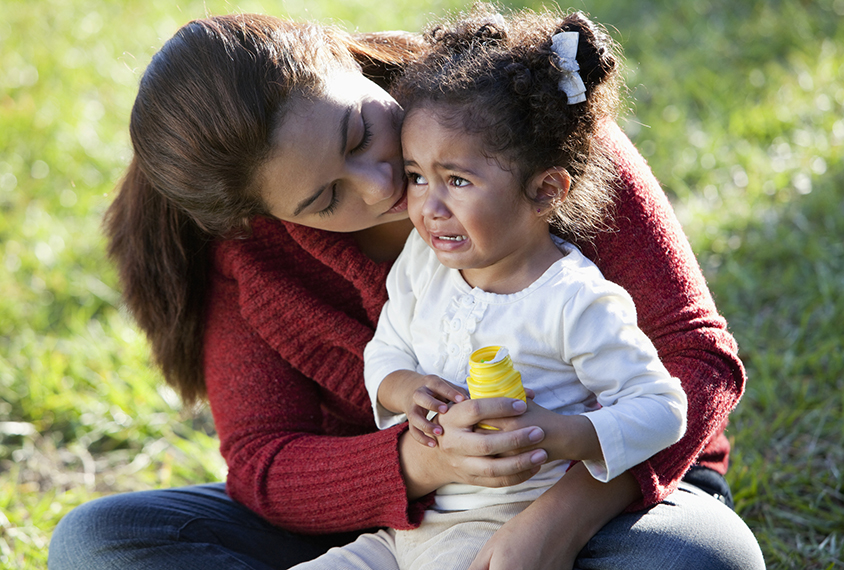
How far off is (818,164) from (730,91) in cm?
77

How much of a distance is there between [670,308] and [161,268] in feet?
3.80

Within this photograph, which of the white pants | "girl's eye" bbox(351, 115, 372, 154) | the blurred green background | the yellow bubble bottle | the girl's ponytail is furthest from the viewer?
the blurred green background

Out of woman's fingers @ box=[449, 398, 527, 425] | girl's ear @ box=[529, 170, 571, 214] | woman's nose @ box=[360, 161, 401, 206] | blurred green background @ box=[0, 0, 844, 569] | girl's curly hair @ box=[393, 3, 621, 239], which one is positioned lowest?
blurred green background @ box=[0, 0, 844, 569]

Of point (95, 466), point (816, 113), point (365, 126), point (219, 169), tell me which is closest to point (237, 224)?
point (219, 169)

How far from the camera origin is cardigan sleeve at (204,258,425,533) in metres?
1.66

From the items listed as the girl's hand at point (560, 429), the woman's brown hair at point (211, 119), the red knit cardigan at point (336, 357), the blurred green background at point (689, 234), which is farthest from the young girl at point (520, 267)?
the blurred green background at point (689, 234)

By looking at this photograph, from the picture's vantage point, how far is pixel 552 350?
1.43 metres

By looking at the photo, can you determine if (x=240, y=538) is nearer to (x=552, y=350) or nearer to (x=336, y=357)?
(x=336, y=357)

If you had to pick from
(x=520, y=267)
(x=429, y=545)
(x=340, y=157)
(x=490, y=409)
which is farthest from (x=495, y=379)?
(x=340, y=157)

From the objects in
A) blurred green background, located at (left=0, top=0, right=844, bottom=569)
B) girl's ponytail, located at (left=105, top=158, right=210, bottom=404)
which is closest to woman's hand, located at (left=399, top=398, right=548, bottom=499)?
girl's ponytail, located at (left=105, top=158, right=210, bottom=404)

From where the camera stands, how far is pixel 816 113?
3547mm

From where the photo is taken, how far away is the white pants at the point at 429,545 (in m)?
1.48

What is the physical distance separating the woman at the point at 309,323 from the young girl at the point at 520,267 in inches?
3.0

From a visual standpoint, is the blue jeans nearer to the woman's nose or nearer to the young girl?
the young girl
